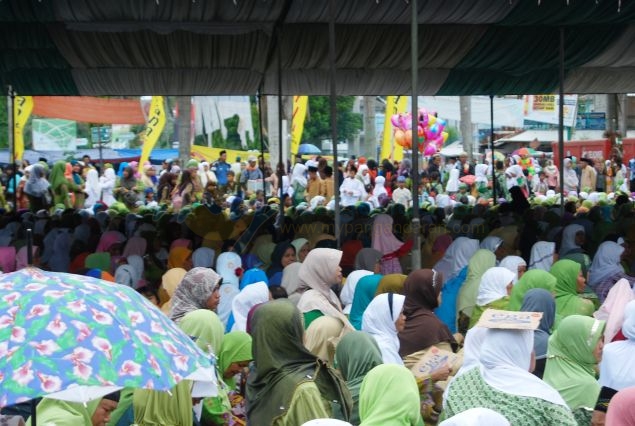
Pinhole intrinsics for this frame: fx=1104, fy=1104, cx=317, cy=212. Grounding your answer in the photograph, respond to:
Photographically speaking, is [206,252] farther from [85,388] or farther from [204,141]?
[204,141]

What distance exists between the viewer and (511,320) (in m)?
4.14

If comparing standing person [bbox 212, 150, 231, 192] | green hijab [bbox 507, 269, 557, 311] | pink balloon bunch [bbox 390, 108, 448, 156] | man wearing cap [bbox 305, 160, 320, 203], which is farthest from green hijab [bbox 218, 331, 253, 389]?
pink balloon bunch [bbox 390, 108, 448, 156]

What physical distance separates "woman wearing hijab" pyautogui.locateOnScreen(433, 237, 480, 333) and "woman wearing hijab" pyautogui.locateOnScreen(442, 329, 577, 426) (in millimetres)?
4055

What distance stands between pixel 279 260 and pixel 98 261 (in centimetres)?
180

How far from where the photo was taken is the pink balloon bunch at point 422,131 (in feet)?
96.7

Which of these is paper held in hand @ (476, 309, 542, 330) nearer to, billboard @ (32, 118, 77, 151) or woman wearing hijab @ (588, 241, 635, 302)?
woman wearing hijab @ (588, 241, 635, 302)

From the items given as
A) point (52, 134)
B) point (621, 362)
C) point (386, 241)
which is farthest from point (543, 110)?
point (621, 362)

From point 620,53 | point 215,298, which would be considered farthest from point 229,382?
point 620,53

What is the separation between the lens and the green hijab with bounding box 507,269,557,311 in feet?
21.6

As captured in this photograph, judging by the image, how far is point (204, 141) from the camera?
54.6 m

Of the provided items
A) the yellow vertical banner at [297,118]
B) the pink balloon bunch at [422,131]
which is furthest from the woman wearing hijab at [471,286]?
the pink balloon bunch at [422,131]

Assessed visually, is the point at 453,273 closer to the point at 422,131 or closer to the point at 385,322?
the point at 385,322

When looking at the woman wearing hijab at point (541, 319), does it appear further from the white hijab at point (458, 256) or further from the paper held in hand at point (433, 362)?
the white hijab at point (458, 256)

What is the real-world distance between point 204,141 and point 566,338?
50.4 meters
